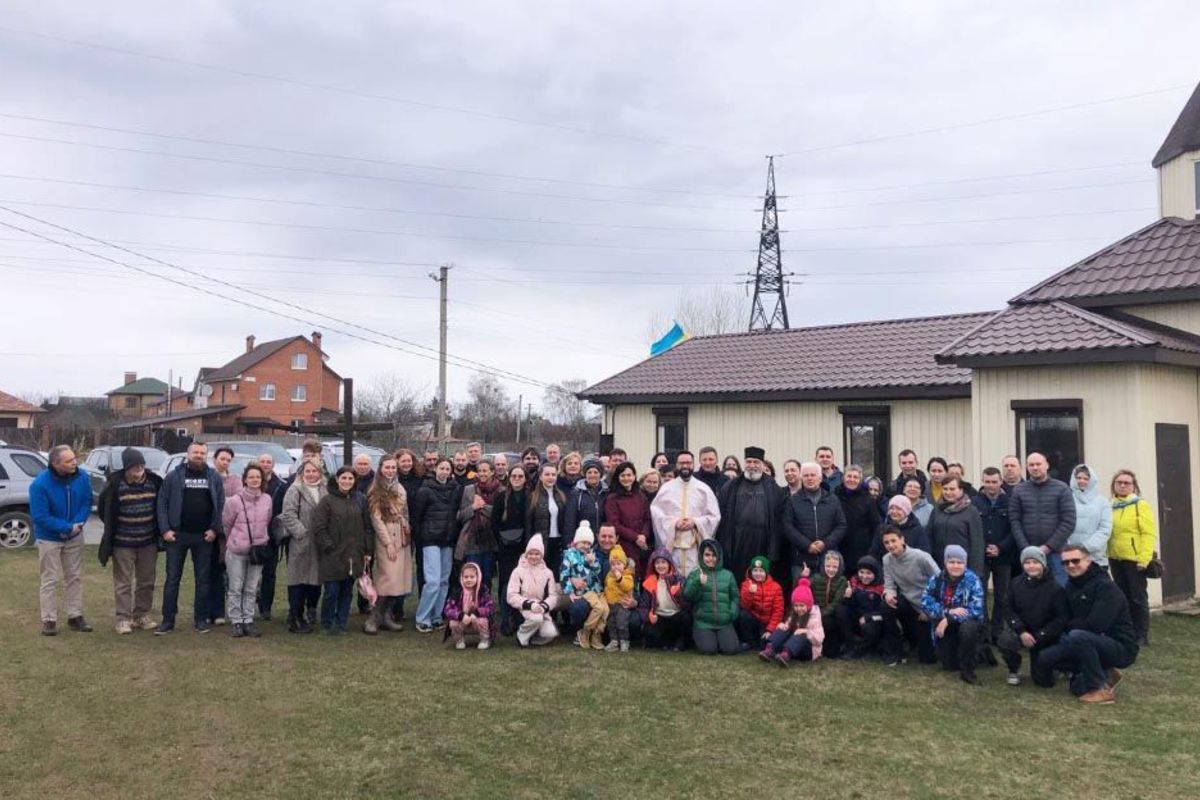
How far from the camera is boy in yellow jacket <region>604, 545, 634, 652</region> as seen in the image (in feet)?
26.6

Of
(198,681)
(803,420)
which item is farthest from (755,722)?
(803,420)

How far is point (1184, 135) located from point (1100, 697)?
33.2ft

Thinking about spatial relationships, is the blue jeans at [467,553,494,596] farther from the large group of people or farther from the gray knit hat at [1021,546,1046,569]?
the gray knit hat at [1021,546,1046,569]

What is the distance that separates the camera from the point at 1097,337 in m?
9.95

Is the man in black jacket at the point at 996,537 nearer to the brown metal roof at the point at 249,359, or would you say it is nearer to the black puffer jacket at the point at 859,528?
the black puffer jacket at the point at 859,528

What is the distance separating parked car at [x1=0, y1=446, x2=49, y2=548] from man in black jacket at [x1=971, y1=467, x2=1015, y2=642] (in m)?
14.0

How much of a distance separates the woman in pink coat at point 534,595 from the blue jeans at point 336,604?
1.69 metres

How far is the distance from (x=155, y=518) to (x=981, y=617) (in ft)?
24.1

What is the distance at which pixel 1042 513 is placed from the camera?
312 inches

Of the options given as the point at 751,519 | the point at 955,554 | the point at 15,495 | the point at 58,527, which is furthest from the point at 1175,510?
Result: the point at 15,495

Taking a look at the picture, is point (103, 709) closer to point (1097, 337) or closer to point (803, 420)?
point (1097, 337)

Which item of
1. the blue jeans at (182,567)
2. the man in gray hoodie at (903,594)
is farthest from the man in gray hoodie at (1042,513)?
the blue jeans at (182,567)

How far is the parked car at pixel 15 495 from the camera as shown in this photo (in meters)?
14.4

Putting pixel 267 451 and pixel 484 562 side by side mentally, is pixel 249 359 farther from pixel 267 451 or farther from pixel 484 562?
pixel 484 562
